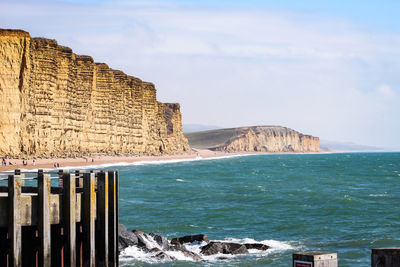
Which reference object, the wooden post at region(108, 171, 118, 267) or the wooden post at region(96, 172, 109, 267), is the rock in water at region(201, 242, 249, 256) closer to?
the wooden post at region(108, 171, 118, 267)

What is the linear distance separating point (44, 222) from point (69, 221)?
1.59 ft

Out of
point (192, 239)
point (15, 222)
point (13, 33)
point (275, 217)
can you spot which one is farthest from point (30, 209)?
point (13, 33)

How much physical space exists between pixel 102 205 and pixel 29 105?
68.0 meters

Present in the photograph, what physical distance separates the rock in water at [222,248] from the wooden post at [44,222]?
11408 millimetres

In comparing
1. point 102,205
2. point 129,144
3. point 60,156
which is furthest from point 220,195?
point 129,144

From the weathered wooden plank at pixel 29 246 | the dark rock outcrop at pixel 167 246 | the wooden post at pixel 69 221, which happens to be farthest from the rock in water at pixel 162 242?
the weathered wooden plank at pixel 29 246

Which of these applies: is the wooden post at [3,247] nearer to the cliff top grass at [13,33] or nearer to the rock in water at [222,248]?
the rock in water at [222,248]

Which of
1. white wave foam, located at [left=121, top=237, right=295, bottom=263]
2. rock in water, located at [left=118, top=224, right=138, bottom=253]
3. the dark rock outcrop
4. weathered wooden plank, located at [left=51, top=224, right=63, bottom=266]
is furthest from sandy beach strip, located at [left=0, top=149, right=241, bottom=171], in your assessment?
weathered wooden plank, located at [left=51, top=224, right=63, bottom=266]

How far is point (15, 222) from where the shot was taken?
9.51m

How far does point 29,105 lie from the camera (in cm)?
7644

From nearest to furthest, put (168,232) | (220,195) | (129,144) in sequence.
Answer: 1. (168,232)
2. (220,195)
3. (129,144)

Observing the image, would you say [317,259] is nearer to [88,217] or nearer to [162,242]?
[88,217]

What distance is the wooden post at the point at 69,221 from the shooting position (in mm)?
10188

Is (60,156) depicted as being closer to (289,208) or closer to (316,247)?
(289,208)
